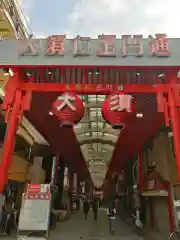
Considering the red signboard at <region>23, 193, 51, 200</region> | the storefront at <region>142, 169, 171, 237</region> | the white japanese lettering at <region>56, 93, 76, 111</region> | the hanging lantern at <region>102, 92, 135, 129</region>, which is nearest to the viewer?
the hanging lantern at <region>102, 92, 135, 129</region>

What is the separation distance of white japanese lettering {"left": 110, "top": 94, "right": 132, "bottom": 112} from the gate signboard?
5231mm

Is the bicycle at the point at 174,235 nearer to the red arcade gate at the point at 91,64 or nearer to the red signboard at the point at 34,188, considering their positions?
the red arcade gate at the point at 91,64

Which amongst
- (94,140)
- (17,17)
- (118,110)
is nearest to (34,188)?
(118,110)

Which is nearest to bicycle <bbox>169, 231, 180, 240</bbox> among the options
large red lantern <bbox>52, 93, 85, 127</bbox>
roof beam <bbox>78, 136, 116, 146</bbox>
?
large red lantern <bbox>52, 93, 85, 127</bbox>

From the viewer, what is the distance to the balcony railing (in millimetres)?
15910

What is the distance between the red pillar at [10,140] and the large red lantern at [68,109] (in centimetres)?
168

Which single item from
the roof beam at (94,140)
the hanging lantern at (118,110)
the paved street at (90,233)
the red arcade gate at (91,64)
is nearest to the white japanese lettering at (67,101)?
the hanging lantern at (118,110)

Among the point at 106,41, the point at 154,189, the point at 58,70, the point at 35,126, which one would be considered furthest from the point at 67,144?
the point at 106,41

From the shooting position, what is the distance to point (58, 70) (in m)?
8.65

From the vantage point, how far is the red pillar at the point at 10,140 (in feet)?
22.9

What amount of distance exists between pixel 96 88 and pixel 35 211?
18.5ft

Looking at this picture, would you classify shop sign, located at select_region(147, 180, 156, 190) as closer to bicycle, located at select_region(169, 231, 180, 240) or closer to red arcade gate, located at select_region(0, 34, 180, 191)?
bicycle, located at select_region(169, 231, 180, 240)

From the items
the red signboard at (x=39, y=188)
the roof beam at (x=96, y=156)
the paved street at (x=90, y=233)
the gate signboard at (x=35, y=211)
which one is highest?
the roof beam at (x=96, y=156)

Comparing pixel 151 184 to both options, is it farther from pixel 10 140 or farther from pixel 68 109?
pixel 10 140
